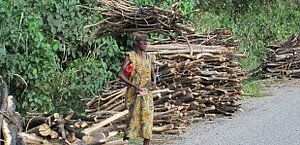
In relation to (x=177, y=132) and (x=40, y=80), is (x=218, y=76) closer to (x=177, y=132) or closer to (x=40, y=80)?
(x=177, y=132)

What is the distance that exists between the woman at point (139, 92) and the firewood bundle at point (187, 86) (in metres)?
1.28

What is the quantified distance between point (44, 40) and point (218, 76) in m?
3.28

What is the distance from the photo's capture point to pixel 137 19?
1095 centimetres

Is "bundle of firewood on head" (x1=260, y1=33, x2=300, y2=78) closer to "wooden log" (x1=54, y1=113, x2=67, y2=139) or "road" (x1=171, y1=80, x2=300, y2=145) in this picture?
"road" (x1=171, y1=80, x2=300, y2=145)

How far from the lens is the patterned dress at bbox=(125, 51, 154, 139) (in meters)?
8.86

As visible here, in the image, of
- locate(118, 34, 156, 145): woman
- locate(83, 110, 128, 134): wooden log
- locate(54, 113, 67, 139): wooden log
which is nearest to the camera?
locate(54, 113, 67, 139): wooden log

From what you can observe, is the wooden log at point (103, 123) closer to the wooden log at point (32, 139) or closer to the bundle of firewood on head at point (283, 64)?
the wooden log at point (32, 139)

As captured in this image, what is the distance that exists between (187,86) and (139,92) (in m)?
2.99

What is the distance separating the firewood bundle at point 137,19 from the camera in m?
10.9

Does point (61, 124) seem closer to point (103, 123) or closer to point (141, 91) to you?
point (141, 91)

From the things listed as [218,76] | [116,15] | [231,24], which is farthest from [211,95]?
[231,24]

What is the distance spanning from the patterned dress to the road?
120 cm

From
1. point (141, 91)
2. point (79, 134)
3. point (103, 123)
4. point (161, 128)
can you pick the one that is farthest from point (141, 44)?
point (161, 128)

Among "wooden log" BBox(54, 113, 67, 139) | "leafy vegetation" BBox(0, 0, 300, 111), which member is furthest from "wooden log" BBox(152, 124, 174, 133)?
"wooden log" BBox(54, 113, 67, 139)
